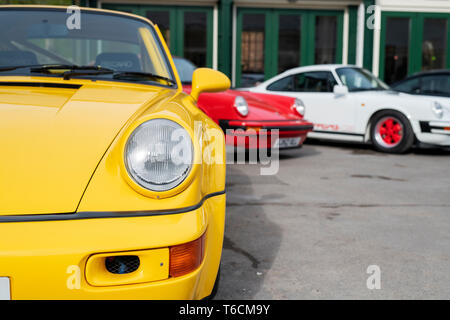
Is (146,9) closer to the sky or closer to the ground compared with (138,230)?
closer to the sky

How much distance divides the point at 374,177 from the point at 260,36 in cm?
923

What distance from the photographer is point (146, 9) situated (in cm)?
1375

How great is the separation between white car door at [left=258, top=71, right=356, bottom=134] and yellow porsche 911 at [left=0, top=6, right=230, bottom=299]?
20.2 feet

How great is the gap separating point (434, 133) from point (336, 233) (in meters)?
4.21

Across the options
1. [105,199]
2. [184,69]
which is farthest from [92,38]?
[184,69]

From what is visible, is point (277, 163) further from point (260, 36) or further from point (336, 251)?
point (260, 36)

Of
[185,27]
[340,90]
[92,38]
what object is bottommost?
[340,90]

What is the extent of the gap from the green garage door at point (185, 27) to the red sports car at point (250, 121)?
767cm

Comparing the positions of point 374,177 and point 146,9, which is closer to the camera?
point 374,177

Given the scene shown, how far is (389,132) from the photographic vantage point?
7633 millimetres

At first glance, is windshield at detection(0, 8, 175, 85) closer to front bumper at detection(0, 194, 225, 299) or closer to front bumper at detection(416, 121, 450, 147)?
front bumper at detection(0, 194, 225, 299)

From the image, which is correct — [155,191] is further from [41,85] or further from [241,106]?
[241,106]
